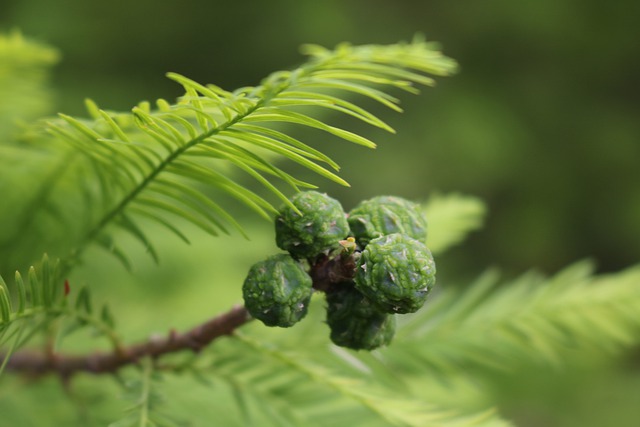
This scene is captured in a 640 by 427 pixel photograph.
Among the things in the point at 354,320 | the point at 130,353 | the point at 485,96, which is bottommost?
the point at 130,353

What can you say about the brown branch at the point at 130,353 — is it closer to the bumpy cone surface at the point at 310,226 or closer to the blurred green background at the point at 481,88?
the bumpy cone surface at the point at 310,226

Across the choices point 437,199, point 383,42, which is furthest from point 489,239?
point 437,199

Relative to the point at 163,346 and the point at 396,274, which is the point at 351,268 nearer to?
the point at 396,274

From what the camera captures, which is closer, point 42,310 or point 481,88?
point 42,310

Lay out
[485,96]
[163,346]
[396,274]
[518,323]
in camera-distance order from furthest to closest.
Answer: [485,96]
[518,323]
[163,346]
[396,274]

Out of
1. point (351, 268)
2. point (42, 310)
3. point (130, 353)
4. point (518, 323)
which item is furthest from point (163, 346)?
point (518, 323)

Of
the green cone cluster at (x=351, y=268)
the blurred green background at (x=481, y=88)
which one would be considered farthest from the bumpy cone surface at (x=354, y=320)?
the blurred green background at (x=481, y=88)

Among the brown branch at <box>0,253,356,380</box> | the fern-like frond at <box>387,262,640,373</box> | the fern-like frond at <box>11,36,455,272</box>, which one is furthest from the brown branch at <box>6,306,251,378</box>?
the fern-like frond at <box>387,262,640,373</box>

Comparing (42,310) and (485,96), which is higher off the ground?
(485,96)
